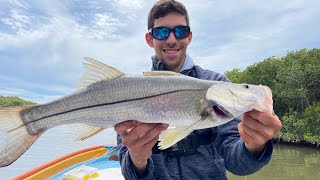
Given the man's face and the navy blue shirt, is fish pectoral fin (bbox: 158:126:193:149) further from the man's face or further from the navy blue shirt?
the man's face

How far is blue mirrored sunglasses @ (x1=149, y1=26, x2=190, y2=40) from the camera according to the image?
3588mm

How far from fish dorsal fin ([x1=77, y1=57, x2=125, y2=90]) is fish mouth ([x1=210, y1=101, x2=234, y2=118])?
0.74m

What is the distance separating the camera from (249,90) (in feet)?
7.78

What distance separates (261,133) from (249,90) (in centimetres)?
37

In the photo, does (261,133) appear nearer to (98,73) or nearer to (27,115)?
(98,73)

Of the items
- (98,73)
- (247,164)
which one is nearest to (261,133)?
(247,164)

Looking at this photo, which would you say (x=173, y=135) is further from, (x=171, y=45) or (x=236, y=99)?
(x=171, y=45)

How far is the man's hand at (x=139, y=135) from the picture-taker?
8.37 feet

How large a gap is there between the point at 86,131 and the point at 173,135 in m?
0.68

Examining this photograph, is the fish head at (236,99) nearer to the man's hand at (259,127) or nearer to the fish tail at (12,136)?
the man's hand at (259,127)

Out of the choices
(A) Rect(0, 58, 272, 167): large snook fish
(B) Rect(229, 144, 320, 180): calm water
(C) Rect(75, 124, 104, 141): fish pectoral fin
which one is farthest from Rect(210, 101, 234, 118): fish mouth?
(B) Rect(229, 144, 320, 180): calm water

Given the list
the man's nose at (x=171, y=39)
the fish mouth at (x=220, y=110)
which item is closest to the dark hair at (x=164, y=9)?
the man's nose at (x=171, y=39)

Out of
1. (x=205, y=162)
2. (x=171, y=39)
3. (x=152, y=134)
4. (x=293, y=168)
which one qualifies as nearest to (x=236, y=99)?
(x=152, y=134)

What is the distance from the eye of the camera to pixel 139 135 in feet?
8.54
